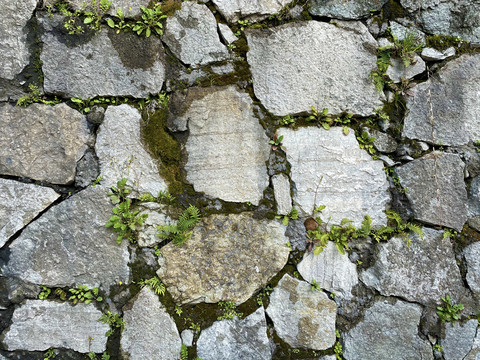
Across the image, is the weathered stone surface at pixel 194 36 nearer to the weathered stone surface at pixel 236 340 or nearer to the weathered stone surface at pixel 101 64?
the weathered stone surface at pixel 101 64

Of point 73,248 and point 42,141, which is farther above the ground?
point 42,141

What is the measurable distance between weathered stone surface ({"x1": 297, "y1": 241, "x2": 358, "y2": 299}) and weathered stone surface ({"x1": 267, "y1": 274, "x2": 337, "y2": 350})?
123mm

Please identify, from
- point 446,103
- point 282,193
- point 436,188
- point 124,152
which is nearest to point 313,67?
point 282,193

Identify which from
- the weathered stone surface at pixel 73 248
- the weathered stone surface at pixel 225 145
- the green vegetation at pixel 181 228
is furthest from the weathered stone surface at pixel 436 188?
the weathered stone surface at pixel 73 248

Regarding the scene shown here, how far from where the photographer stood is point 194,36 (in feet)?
7.54

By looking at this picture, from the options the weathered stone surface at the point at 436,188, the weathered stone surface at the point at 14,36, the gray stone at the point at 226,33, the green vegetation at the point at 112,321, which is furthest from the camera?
the weathered stone surface at the point at 436,188

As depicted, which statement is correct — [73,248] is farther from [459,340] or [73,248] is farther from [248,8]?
[459,340]

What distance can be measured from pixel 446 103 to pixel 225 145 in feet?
5.76

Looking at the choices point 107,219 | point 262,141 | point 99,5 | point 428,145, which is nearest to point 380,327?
point 428,145

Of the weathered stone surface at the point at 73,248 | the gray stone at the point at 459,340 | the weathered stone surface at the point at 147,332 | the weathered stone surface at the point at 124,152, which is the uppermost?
the weathered stone surface at the point at 124,152

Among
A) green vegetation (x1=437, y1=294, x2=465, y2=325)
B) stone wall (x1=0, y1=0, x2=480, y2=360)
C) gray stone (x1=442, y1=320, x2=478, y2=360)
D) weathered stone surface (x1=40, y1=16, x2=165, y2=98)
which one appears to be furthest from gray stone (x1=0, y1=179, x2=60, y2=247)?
gray stone (x1=442, y1=320, x2=478, y2=360)

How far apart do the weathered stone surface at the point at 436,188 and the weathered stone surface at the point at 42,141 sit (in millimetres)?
2415

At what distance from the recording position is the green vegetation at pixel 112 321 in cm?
223

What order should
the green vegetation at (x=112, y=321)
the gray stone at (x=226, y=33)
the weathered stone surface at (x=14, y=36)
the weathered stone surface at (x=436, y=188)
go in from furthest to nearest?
the weathered stone surface at (x=436, y=188) < the gray stone at (x=226, y=33) < the green vegetation at (x=112, y=321) < the weathered stone surface at (x=14, y=36)
